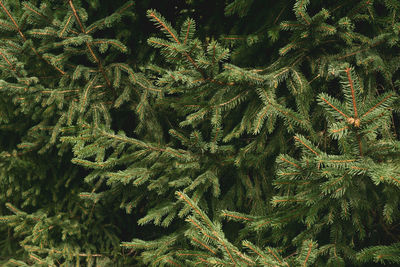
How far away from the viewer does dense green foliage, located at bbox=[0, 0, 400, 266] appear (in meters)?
1.56

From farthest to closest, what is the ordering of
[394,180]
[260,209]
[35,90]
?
[35,90] < [260,209] < [394,180]

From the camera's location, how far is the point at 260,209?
2.26 metres

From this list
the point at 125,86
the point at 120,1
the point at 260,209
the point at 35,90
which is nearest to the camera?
the point at 260,209

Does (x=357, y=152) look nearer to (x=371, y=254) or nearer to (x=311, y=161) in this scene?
(x=311, y=161)

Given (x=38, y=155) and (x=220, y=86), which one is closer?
(x=220, y=86)

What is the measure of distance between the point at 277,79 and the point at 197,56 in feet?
1.89

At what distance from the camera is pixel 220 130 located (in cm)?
207

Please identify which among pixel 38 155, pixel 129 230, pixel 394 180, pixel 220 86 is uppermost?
pixel 220 86

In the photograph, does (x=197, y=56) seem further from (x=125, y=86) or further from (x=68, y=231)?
(x=68, y=231)

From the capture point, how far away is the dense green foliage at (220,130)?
1563mm

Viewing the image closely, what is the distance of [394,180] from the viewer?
1.25m

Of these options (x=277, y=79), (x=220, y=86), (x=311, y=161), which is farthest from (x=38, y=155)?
(x=311, y=161)

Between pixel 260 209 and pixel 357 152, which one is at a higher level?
pixel 357 152

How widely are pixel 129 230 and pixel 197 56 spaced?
276cm
